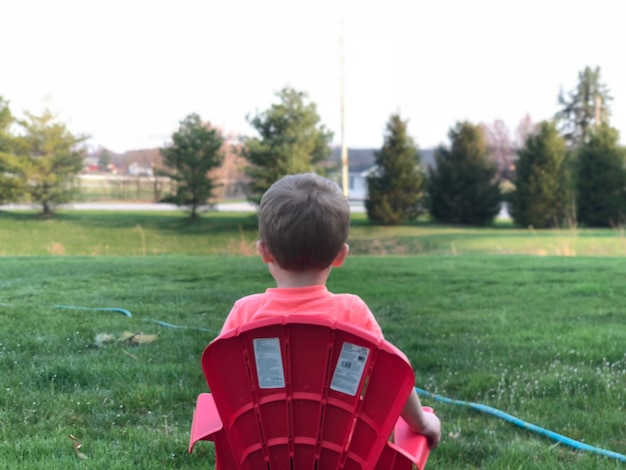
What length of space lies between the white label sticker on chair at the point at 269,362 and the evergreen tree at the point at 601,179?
28.6 meters

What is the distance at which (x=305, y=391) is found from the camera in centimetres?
149

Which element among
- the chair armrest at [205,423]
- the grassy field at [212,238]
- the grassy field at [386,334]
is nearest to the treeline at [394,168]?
the grassy field at [212,238]

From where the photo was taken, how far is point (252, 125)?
27812 mm

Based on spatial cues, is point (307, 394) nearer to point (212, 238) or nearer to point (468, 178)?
point (212, 238)

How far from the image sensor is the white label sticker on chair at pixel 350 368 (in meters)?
1.42

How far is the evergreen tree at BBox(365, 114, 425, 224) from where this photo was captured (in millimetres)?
27641

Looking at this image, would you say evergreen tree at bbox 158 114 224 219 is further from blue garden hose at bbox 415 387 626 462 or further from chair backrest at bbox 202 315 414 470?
chair backrest at bbox 202 315 414 470

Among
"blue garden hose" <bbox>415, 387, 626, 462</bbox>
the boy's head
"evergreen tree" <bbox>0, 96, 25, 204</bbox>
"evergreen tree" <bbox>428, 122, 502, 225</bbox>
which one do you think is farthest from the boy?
"evergreen tree" <bbox>428, 122, 502, 225</bbox>

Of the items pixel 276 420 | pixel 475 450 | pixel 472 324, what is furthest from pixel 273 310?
pixel 472 324

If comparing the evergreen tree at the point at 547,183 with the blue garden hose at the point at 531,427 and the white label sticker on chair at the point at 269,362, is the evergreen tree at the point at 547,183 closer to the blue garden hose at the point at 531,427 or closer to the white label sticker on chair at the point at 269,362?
the blue garden hose at the point at 531,427

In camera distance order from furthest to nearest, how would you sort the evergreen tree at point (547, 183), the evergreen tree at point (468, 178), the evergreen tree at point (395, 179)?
the evergreen tree at point (468, 178)
the evergreen tree at point (395, 179)
the evergreen tree at point (547, 183)

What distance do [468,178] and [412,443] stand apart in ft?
92.1

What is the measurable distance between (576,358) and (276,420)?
3305mm

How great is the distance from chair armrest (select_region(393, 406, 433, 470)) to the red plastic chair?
0.02 metres
